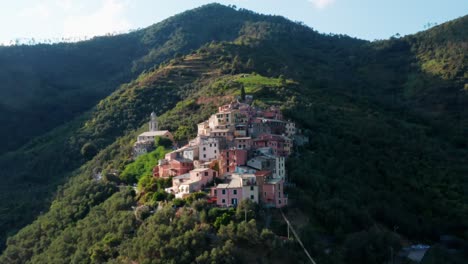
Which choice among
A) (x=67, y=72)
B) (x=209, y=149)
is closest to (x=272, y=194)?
(x=209, y=149)

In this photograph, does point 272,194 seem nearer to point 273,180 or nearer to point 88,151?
point 273,180

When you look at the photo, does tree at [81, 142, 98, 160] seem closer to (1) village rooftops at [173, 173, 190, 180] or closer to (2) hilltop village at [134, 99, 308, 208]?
(2) hilltop village at [134, 99, 308, 208]

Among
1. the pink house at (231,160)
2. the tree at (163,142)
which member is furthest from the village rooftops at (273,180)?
the tree at (163,142)

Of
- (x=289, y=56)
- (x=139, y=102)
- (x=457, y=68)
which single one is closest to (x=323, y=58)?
(x=289, y=56)

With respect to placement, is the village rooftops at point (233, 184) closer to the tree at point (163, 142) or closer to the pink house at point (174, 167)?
the pink house at point (174, 167)

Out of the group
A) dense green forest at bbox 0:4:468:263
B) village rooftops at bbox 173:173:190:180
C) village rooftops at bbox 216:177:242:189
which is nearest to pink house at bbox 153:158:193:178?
village rooftops at bbox 173:173:190:180
